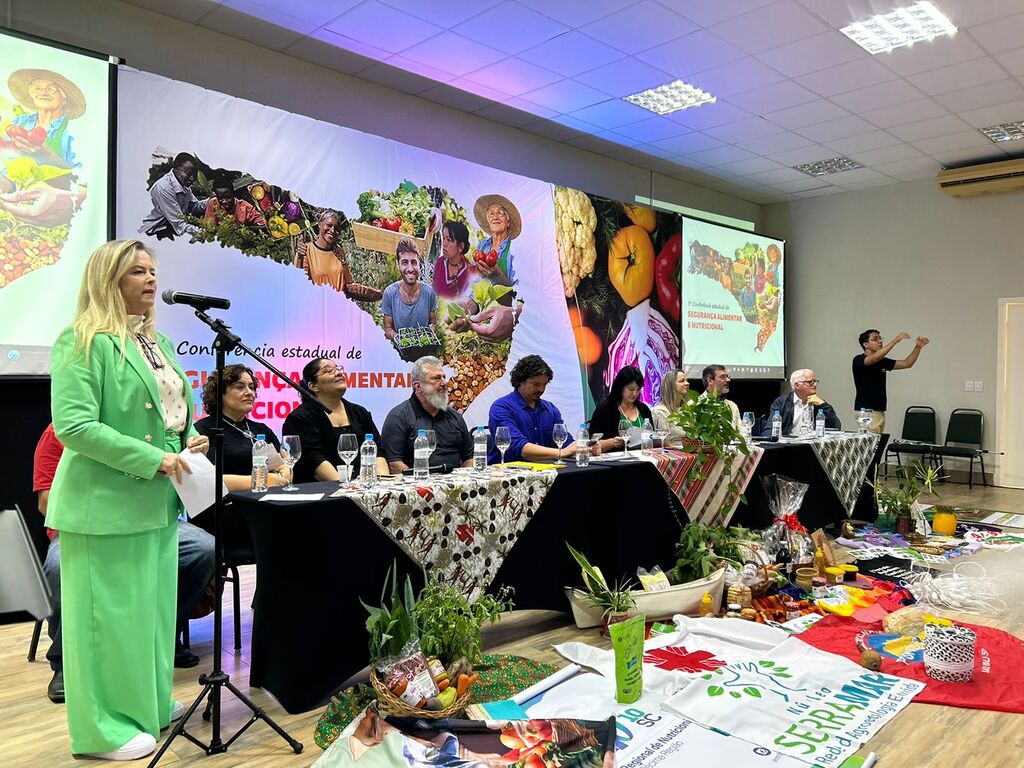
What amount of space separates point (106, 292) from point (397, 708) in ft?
4.98

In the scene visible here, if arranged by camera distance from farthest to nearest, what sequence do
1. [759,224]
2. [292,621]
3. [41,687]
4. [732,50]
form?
[759,224] < [732,50] < [41,687] < [292,621]

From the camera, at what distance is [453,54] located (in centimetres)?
533

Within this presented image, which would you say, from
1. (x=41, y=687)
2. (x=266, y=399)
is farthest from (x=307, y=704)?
(x=266, y=399)

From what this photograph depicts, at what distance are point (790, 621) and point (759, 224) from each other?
7757 millimetres

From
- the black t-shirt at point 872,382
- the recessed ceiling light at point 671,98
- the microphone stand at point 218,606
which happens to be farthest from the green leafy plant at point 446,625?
the black t-shirt at point 872,382

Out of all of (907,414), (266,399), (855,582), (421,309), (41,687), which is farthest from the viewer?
(907,414)

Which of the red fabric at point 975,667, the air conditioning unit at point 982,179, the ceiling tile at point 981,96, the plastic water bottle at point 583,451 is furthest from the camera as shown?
the air conditioning unit at point 982,179

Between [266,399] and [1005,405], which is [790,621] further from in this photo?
[1005,405]

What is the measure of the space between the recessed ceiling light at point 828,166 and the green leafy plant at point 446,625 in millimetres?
7204

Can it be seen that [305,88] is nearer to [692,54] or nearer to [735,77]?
[692,54]

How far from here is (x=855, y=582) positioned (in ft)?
13.0

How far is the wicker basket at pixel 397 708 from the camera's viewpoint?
7.34 ft

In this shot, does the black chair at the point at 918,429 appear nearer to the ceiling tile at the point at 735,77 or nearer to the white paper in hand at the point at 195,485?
the ceiling tile at the point at 735,77

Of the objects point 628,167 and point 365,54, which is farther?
point 628,167
